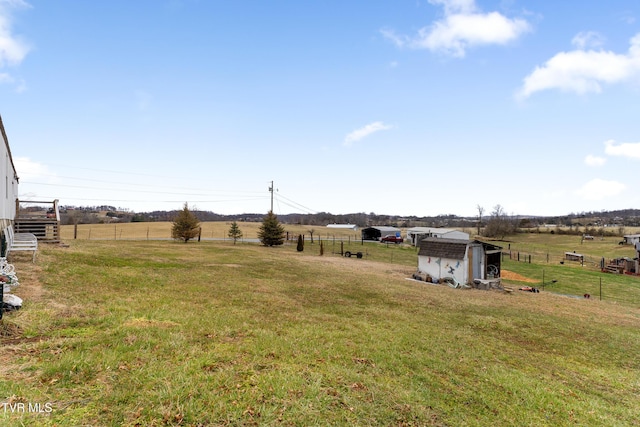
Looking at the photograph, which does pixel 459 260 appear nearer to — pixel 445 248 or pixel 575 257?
pixel 445 248

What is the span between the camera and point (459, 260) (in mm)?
23828

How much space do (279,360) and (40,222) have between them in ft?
68.2

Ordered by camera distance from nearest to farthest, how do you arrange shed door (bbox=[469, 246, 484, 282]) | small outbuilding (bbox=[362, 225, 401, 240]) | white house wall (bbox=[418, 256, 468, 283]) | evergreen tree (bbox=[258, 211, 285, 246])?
white house wall (bbox=[418, 256, 468, 283]), shed door (bbox=[469, 246, 484, 282]), evergreen tree (bbox=[258, 211, 285, 246]), small outbuilding (bbox=[362, 225, 401, 240])

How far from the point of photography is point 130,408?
4.24 m

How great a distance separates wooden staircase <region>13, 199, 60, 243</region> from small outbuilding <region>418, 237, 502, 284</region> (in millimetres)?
25742

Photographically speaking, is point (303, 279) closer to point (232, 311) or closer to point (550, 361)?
point (232, 311)

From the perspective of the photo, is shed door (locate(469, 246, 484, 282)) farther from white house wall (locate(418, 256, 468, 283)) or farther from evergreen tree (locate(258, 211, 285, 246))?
evergreen tree (locate(258, 211, 285, 246))

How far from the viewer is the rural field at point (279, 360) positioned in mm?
4547

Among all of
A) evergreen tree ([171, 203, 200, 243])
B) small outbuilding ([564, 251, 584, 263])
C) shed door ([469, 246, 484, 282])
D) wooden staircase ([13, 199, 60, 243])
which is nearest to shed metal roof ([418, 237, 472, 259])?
shed door ([469, 246, 484, 282])

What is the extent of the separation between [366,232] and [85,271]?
2514 inches

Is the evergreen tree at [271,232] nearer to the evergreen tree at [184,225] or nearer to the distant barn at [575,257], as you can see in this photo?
the evergreen tree at [184,225]

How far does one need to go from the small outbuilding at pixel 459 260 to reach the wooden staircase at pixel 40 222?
25.7 m

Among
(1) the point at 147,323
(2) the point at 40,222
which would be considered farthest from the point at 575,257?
(2) the point at 40,222

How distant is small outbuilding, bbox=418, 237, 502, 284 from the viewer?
78.5ft
